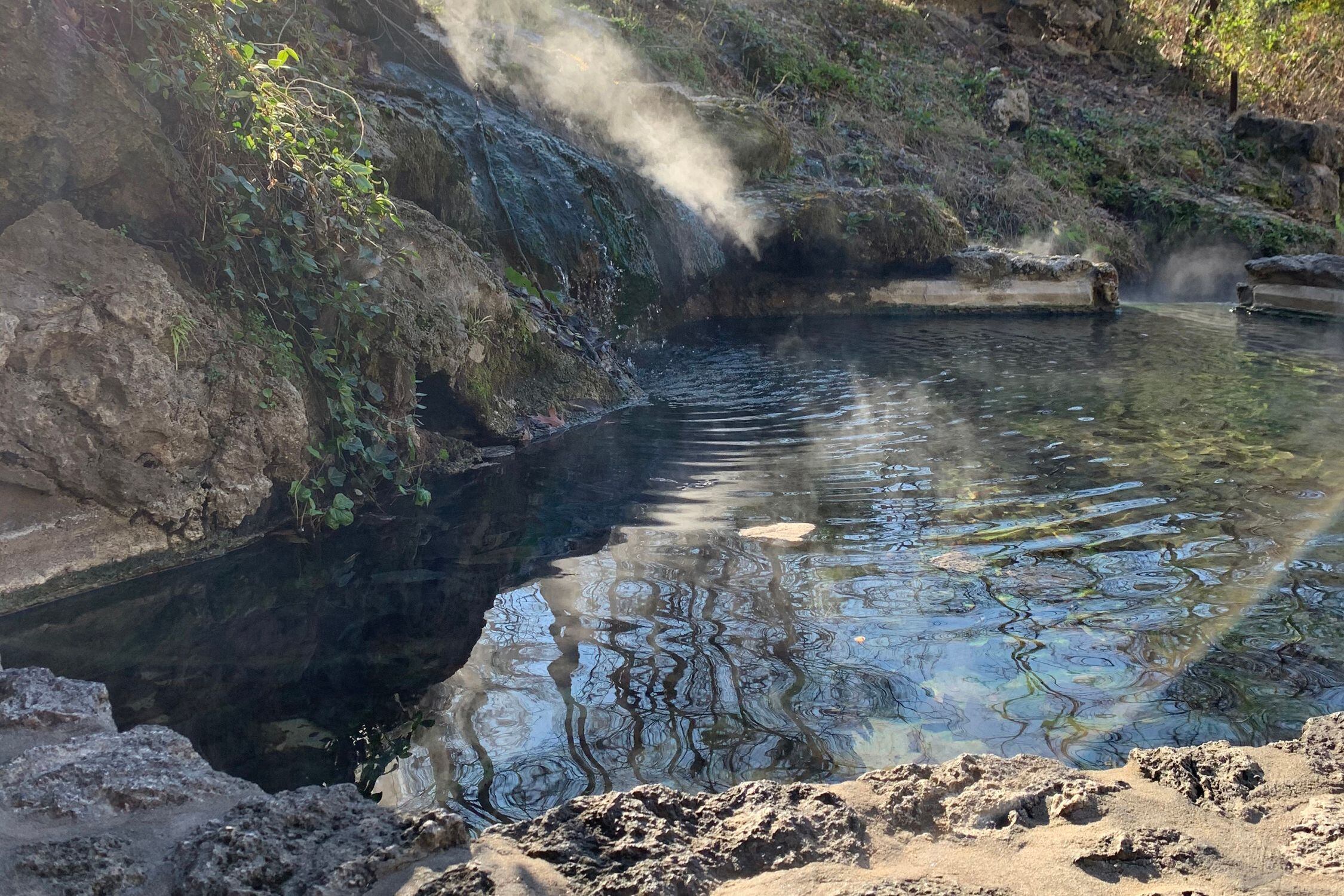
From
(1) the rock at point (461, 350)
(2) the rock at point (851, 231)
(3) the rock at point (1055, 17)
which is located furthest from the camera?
(3) the rock at point (1055, 17)

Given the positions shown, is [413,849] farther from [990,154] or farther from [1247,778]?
[990,154]

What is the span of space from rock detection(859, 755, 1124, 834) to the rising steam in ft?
32.4

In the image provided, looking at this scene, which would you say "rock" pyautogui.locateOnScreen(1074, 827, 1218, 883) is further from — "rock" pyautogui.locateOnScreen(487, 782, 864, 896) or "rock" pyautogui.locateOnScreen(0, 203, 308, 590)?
"rock" pyautogui.locateOnScreen(0, 203, 308, 590)

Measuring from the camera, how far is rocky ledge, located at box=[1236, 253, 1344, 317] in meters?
13.7

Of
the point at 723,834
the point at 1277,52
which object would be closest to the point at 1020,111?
the point at 1277,52

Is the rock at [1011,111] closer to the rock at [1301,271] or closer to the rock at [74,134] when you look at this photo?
the rock at [1301,271]

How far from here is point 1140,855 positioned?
2.15 meters

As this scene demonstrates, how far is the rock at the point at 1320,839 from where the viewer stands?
2129 mm

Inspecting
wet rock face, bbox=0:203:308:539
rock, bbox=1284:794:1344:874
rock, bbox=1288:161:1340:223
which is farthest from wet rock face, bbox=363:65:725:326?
rock, bbox=1288:161:1340:223

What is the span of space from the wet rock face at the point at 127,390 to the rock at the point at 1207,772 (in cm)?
398

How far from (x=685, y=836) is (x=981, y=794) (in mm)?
734

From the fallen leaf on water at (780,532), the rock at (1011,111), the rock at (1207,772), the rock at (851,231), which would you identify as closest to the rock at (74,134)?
the fallen leaf on water at (780,532)

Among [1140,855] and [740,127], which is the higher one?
[740,127]

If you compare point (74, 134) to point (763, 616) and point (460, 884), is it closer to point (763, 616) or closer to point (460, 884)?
point (763, 616)
